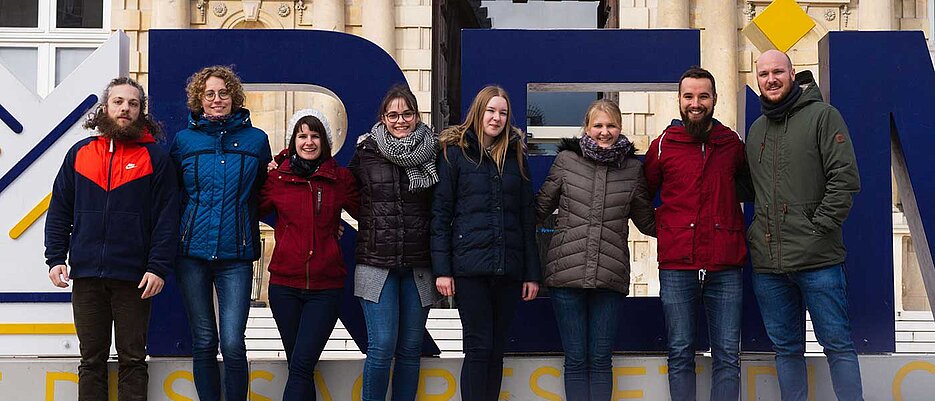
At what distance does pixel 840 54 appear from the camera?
560 centimetres

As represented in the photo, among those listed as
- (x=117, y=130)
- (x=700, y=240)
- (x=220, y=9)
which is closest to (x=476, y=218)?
(x=700, y=240)

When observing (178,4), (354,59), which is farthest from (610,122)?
(178,4)

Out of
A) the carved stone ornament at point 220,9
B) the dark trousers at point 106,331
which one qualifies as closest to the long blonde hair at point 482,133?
the dark trousers at point 106,331

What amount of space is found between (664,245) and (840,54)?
1.64m

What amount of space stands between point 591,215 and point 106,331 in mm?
2264

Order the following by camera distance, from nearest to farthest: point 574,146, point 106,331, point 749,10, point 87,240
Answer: point 87,240, point 106,331, point 574,146, point 749,10

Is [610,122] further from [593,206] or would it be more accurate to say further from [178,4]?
[178,4]

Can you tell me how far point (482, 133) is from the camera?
477 cm

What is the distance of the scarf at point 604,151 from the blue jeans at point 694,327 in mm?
584

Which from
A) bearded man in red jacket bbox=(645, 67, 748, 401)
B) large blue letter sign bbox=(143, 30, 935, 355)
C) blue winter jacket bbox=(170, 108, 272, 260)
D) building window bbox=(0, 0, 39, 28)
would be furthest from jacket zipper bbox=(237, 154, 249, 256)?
building window bbox=(0, 0, 39, 28)

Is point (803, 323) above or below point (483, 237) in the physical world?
below

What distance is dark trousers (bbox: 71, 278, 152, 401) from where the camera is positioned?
15.1ft

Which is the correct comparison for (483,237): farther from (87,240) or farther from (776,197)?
(87,240)

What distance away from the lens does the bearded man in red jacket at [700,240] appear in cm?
480
